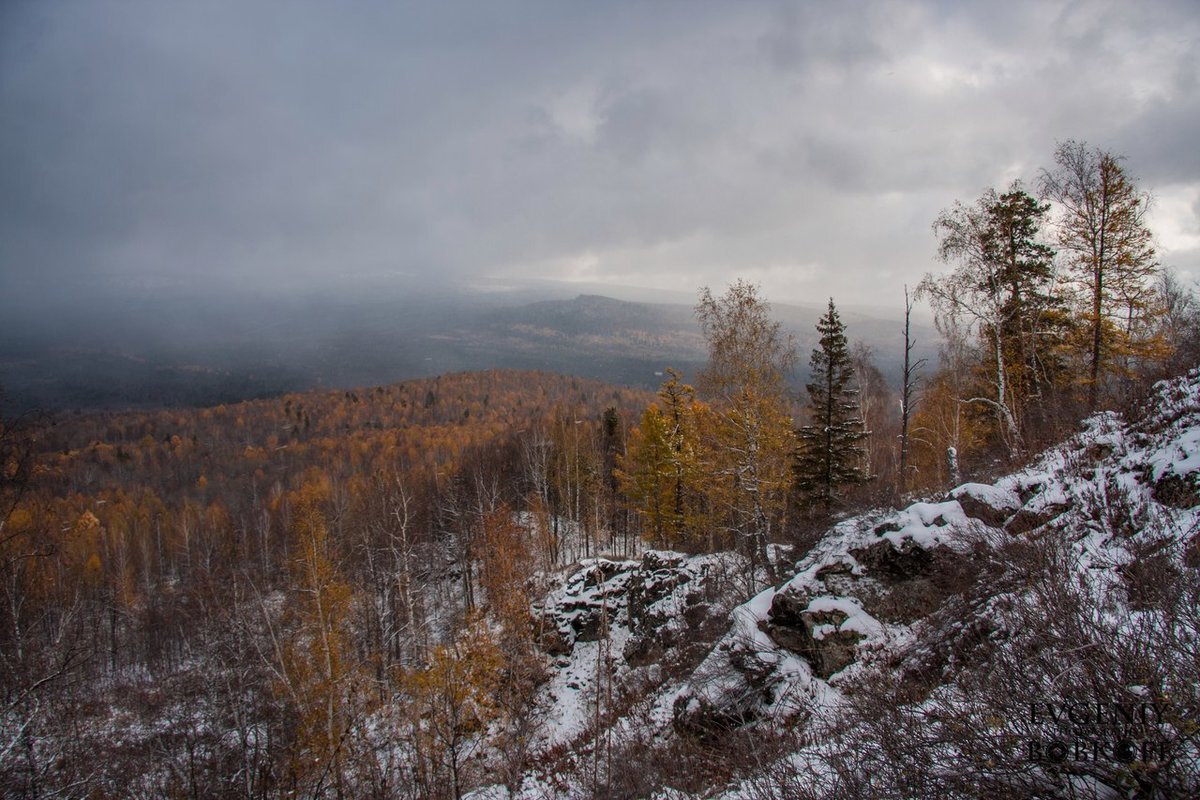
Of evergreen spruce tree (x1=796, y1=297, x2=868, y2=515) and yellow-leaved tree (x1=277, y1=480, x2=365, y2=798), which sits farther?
evergreen spruce tree (x1=796, y1=297, x2=868, y2=515)

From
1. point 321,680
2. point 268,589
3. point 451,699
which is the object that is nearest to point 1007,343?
point 451,699

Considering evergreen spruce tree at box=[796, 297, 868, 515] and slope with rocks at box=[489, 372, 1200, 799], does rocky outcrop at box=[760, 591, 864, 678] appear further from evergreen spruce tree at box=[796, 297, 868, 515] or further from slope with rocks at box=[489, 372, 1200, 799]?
evergreen spruce tree at box=[796, 297, 868, 515]

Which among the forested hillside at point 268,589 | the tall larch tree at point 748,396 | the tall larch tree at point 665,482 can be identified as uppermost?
the tall larch tree at point 748,396

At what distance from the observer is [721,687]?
9.77m

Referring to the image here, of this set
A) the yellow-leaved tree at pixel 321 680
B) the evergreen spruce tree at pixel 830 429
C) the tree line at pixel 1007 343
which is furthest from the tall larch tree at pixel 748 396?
the yellow-leaved tree at pixel 321 680

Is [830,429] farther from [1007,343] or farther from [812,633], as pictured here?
[812,633]

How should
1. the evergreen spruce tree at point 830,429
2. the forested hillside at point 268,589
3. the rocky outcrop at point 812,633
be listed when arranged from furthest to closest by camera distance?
the evergreen spruce tree at point 830,429 < the forested hillside at point 268,589 < the rocky outcrop at point 812,633

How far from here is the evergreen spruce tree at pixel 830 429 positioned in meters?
19.1

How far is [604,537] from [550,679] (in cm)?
2129

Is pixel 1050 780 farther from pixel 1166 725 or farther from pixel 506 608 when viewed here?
pixel 506 608

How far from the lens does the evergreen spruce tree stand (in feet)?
62.6

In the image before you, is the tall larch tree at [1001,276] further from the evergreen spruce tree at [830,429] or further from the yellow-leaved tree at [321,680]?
the yellow-leaved tree at [321,680]

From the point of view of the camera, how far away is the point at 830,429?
62.8 feet

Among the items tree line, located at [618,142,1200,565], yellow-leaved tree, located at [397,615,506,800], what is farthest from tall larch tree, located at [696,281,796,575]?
yellow-leaved tree, located at [397,615,506,800]
